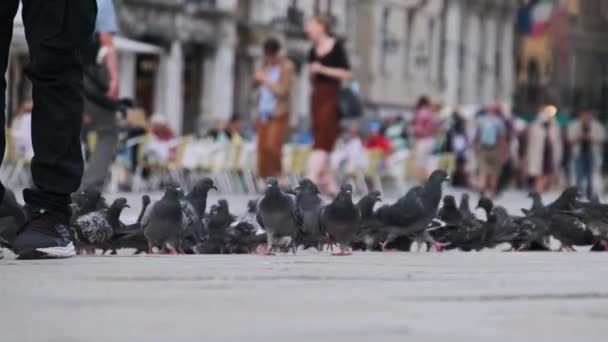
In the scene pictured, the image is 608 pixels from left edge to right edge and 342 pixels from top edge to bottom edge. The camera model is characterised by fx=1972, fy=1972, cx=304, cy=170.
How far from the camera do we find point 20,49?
28.2m

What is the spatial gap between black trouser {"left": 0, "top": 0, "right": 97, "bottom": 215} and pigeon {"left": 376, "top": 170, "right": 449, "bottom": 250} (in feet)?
7.93

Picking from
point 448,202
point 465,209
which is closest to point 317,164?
point 465,209

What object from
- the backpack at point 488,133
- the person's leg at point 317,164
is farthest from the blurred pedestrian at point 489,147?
the person's leg at point 317,164

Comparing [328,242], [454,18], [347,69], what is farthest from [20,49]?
[454,18]

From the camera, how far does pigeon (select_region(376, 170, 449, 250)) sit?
9312 mm

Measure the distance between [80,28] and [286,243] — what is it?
1.90m

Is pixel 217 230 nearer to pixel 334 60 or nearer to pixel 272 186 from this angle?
pixel 272 186

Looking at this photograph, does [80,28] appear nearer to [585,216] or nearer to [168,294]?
[168,294]

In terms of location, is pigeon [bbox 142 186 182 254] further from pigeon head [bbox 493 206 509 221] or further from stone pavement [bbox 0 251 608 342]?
pigeon head [bbox 493 206 509 221]

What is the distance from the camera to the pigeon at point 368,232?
30.0ft

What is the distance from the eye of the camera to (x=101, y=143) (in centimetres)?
1419

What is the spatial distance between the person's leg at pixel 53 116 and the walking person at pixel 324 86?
473 inches

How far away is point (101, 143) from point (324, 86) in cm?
547

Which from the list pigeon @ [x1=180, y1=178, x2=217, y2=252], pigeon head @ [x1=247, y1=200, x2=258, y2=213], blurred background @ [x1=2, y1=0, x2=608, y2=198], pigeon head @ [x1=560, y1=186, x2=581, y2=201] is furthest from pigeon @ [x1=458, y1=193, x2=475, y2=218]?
blurred background @ [x1=2, y1=0, x2=608, y2=198]
